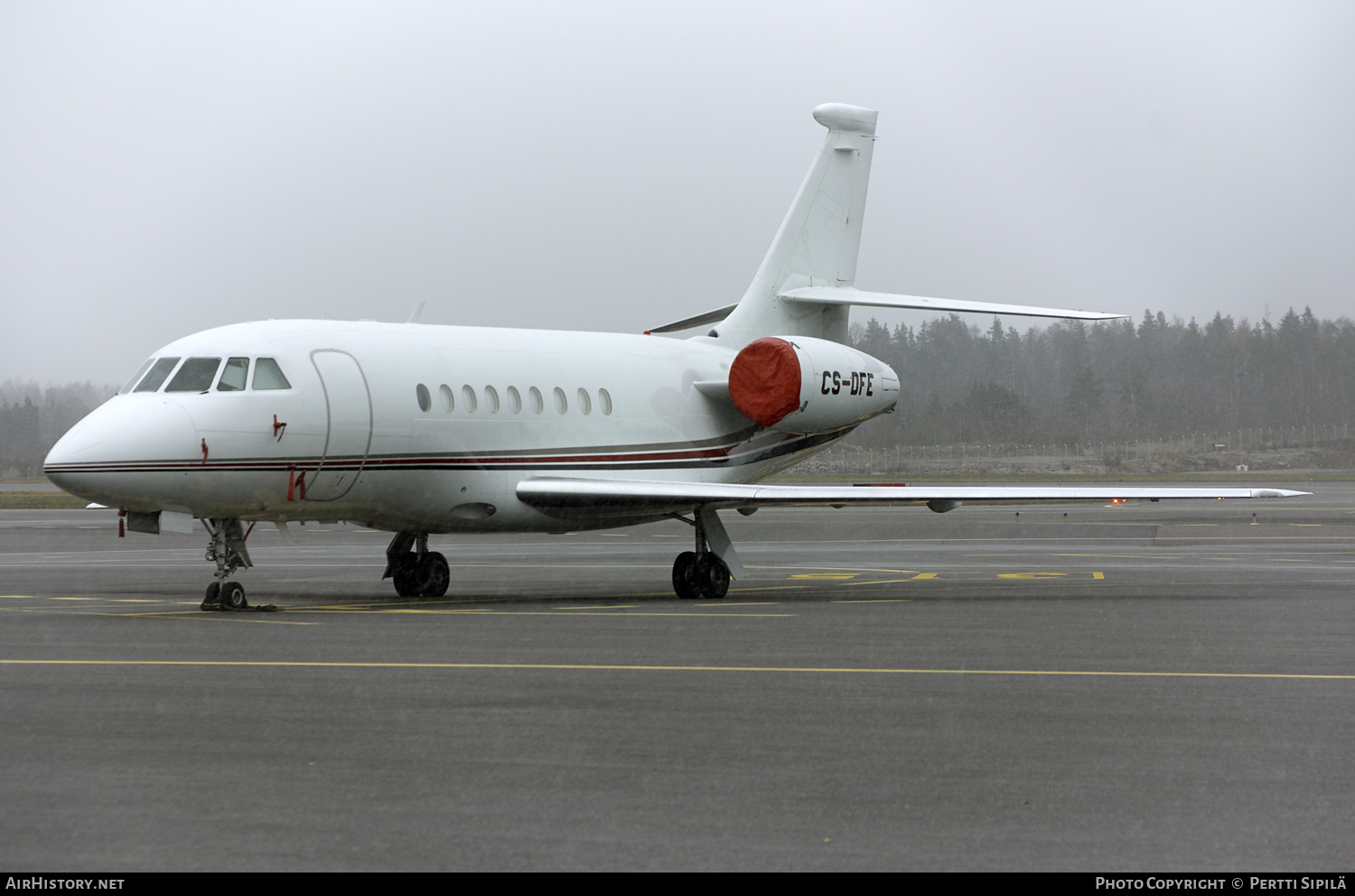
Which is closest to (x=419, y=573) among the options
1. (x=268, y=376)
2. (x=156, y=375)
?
(x=268, y=376)

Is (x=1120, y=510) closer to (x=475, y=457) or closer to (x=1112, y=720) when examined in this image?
(x=475, y=457)

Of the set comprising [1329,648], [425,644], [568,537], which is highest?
[1329,648]

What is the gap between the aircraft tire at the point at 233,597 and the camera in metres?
16.0

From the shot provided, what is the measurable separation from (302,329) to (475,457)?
2.61 m

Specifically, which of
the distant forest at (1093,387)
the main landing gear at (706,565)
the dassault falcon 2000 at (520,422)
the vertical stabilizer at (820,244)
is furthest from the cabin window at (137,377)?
the distant forest at (1093,387)

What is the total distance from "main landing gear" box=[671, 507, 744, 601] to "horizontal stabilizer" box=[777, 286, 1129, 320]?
502cm

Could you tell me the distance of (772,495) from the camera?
61.3 ft

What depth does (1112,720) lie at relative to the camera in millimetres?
8742

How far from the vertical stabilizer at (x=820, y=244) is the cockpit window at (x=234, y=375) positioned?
29.5 ft

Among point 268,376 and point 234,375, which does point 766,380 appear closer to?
point 268,376

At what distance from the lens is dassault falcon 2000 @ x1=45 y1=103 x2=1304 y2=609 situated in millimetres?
15930

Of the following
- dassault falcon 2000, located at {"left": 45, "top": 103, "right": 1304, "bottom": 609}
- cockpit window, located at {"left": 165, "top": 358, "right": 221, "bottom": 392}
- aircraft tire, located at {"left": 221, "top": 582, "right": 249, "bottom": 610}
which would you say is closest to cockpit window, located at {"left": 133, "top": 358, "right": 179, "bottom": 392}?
dassault falcon 2000, located at {"left": 45, "top": 103, "right": 1304, "bottom": 609}

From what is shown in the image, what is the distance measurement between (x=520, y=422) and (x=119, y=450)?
5.43 m
